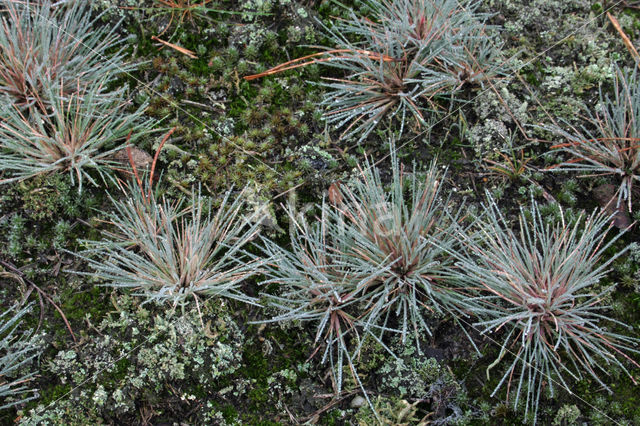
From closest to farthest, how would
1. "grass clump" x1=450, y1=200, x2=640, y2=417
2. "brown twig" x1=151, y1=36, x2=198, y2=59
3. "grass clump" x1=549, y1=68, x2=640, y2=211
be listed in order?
1. "grass clump" x1=450, y1=200, x2=640, y2=417
2. "grass clump" x1=549, y1=68, x2=640, y2=211
3. "brown twig" x1=151, y1=36, x2=198, y2=59

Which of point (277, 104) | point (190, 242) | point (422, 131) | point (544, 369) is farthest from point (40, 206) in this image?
point (544, 369)

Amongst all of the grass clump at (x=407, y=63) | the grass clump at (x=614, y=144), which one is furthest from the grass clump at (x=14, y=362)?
the grass clump at (x=614, y=144)

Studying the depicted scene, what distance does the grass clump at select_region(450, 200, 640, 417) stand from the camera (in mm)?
2627

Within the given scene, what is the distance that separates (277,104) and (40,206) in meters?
1.52

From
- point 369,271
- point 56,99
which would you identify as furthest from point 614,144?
point 56,99

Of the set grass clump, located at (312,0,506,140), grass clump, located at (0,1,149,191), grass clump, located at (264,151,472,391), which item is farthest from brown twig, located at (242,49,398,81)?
grass clump, located at (0,1,149,191)

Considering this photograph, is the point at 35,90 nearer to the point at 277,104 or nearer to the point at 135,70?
the point at 135,70

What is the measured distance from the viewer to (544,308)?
8.77 feet

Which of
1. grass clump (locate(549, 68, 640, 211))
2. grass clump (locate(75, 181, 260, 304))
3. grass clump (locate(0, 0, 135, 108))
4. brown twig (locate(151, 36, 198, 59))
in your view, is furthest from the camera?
brown twig (locate(151, 36, 198, 59))

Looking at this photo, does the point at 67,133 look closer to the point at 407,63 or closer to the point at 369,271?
the point at 369,271

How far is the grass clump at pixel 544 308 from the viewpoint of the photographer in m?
2.63

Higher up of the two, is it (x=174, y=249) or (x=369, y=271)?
(x=369, y=271)

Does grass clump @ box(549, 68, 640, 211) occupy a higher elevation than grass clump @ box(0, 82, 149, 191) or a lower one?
higher

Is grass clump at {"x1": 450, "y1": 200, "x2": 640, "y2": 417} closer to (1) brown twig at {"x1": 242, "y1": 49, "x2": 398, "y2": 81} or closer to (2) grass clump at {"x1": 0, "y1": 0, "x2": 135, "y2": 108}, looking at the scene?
(1) brown twig at {"x1": 242, "y1": 49, "x2": 398, "y2": 81}
